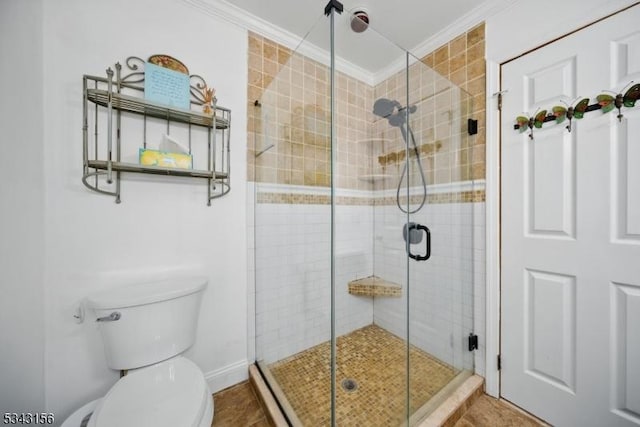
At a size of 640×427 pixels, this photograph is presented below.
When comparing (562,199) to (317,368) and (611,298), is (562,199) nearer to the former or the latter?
(611,298)

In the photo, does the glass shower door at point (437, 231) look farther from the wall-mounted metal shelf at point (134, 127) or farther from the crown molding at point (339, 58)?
the wall-mounted metal shelf at point (134, 127)

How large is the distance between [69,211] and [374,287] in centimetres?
161

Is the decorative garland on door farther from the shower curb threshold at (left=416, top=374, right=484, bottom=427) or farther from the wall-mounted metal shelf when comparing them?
the wall-mounted metal shelf

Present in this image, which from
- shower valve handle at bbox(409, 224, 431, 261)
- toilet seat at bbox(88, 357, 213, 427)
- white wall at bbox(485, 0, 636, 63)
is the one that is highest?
white wall at bbox(485, 0, 636, 63)

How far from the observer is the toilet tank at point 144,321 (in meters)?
0.97

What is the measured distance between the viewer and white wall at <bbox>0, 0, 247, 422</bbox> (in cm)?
93

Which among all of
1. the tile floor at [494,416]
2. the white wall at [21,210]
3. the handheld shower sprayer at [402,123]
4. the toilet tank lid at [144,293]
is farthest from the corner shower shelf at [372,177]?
the white wall at [21,210]

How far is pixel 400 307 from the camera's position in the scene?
4.53ft

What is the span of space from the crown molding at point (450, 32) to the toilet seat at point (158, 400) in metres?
1.96

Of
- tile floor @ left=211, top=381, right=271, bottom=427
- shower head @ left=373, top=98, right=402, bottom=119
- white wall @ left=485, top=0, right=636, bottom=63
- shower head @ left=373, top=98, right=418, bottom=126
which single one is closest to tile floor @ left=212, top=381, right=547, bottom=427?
tile floor @ left=211, top=381, right=271, bottom=427

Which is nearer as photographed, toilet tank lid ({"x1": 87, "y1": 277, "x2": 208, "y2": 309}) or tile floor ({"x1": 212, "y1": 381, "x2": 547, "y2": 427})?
toilet tank lid ({"x1": 87, "y1": 277, "x2": 208, "y2": 309})

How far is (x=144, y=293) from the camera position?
1.05 metres

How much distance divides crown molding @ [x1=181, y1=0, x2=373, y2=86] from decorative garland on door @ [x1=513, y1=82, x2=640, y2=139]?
3.27 feet

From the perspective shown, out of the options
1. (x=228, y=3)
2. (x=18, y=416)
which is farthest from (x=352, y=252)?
(x=228, y=3)
